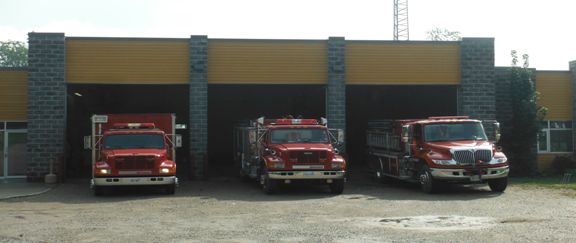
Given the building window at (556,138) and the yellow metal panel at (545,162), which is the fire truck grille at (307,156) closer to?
the yellow metal panel at (545,162)

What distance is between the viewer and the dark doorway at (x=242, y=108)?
109 feet

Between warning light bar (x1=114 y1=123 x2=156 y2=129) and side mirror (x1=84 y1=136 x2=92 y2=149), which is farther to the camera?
warning light bar (x1=114 y1=123 x2=156 y2=129)

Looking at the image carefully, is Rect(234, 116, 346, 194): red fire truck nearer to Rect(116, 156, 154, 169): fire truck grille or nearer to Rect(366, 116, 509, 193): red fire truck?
Rect(366, 116, 509, 193): red fire truck

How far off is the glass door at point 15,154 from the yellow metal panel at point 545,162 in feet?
74.8

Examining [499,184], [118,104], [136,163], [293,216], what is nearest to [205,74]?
[136,163]

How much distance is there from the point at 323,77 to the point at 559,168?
12110mm

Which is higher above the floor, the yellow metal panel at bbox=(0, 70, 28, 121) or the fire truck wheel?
the yellow metal panel at bbox=(0, 70, 28, 121)

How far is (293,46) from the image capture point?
21562 millimetres

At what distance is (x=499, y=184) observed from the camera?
53.0 feet

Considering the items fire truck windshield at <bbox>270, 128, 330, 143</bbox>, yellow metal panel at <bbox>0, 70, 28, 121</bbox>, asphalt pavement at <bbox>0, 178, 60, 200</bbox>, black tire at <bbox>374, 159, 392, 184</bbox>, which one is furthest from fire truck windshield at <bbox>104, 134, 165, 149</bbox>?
black tire at <bbox>374, 159, 392, 184</bbox>

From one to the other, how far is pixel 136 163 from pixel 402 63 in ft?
38.9

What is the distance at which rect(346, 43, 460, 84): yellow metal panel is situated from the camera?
21.9 metres

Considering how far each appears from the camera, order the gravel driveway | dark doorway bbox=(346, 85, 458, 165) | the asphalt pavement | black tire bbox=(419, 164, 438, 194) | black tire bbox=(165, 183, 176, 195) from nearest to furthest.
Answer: the gravel driveway → black tire bbox=(419, 164, 438, 194) → black tire bbox=(165, 183, 176, 195) → the asphalt pavement → dark doorway bbox=(346, 85, 458, 165)

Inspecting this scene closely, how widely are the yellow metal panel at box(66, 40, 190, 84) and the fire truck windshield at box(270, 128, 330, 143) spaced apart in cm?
599
